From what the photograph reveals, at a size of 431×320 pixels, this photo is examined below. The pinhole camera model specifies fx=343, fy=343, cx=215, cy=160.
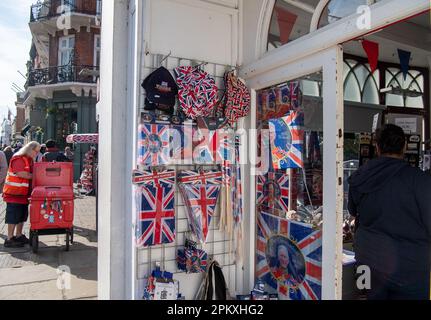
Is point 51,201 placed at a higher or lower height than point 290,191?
lower

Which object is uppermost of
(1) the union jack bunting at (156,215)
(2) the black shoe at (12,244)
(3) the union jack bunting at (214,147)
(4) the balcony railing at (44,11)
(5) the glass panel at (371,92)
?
(4) the balcony railing at (44,11)

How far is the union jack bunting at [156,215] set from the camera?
8.75ft

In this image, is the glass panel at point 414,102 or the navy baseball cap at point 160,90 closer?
the navy baseball cap at point 160,90

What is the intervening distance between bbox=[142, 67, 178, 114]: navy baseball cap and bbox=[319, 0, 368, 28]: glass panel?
1200mm

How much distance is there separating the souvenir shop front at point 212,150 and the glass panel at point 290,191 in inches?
0.4

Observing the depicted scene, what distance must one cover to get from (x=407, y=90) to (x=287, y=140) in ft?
8.99

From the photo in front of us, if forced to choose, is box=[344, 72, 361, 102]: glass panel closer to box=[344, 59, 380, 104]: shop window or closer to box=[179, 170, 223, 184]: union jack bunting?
box=[344, 59, 380, 104]: shop window

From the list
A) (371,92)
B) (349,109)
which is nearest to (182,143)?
(349,109)

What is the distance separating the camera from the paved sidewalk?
12.8ft

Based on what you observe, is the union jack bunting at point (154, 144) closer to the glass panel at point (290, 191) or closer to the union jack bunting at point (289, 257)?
the glass panel at point (290, 191)

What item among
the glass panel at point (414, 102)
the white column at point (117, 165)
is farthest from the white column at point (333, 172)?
the glass panel at point (414, 102)

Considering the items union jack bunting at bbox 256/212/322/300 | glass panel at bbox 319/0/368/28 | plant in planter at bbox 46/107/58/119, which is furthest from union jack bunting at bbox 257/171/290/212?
plant in planter at bbox 46/107/58/119

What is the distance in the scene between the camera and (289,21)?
2732mm

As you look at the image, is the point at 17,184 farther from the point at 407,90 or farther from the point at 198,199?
the point at 407,90
